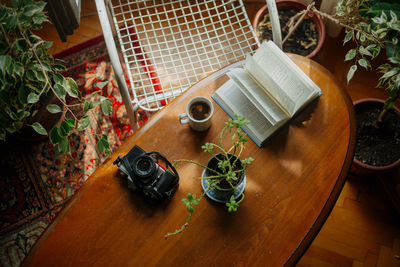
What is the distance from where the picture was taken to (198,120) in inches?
42.4

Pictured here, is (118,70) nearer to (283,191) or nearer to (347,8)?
(283,191)

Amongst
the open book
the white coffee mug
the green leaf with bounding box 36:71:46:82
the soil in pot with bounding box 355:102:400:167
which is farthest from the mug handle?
the soil in pot with bounding box 355:102:400:167

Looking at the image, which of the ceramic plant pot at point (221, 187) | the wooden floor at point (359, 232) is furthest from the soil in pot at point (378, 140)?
the ceramic plant pot at point (221, 187)

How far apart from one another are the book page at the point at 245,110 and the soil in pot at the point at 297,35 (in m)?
0.65

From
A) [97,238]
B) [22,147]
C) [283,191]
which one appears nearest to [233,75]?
[283,191]

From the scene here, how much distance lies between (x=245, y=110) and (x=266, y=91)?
0.10 m

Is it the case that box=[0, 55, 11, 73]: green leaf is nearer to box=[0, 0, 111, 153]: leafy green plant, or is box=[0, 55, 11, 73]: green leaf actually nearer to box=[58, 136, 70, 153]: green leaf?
box=[0, 0, 111, 153]: leafy green plant

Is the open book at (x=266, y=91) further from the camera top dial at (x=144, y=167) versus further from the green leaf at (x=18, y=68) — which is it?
the green leaf at (x=18, y=68)

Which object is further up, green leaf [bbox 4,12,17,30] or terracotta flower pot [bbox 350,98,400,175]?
green leaf [bbox 4,12,17,30]

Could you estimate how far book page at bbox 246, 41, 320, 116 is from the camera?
102cm

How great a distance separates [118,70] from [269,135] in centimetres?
62

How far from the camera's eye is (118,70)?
1.22 meters

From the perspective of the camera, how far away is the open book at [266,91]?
103 centimetres

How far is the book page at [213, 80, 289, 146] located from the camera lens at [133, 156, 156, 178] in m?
0.33
